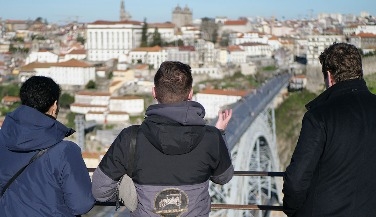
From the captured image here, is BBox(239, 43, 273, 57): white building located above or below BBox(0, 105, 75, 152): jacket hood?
below

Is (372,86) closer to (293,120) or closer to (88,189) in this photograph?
(293,120)

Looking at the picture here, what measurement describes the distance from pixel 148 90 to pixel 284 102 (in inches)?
325

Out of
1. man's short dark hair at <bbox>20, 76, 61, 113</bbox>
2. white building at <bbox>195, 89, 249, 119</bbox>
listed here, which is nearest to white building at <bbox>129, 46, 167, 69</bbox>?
white building at <bbox>195, 89, 249, 119</bbox>

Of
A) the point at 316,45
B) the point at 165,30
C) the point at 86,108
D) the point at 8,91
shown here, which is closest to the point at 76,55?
the point at 165,30

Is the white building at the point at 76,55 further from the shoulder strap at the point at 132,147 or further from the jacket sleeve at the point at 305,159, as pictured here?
the jacket sleeve at the point at 305,159

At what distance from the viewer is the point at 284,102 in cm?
2302

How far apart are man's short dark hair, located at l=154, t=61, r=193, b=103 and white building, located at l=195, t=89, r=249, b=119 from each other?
21882 mm

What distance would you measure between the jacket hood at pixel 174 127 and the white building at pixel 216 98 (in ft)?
71.8

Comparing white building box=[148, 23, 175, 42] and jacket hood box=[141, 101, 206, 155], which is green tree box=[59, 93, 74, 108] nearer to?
white building box=[148, 23, 175, 42]

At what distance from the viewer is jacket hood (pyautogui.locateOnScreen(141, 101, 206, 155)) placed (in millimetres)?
1310

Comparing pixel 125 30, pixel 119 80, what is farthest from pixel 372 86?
pixel 125 30

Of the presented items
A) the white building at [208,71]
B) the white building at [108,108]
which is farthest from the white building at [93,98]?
the white building at [208,71]

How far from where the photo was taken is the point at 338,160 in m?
1.28

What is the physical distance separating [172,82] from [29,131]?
1.20 feet
